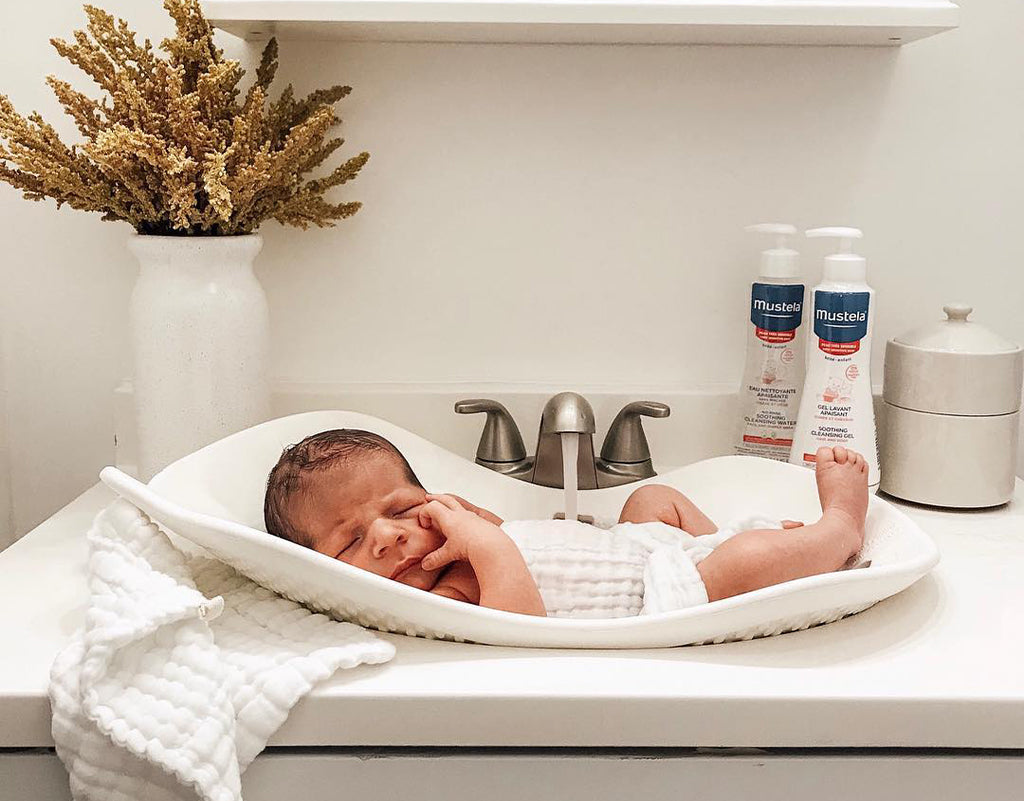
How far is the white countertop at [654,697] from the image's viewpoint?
2.23 feet

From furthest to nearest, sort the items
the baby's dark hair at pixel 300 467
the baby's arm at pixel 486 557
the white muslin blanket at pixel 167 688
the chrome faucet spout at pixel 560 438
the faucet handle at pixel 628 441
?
the faucet handle at pixel 628 441 < the chrome faucet spout at pixel 560 438 < the baby's dark hair at pixel 300 467 < the baby's arm at pixel 486 557 < the white muslin blanket at pixel 167 688

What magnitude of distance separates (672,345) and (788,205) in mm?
211

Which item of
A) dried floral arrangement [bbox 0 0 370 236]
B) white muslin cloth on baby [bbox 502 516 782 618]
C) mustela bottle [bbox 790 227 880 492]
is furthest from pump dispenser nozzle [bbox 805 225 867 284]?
dried floral arrangement [bbox 0 0 370 236]

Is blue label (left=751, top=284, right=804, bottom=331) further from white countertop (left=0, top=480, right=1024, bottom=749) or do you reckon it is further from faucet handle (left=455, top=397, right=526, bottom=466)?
white countertop (left=0, top=480, right=1024, bottom=749)

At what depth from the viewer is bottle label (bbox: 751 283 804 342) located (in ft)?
3.75

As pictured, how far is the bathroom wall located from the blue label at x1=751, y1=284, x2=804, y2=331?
0.33ft

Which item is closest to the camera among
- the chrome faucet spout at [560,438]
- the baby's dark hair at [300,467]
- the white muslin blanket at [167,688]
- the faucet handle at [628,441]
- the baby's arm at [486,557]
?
the white muslin blanket at [167,688]

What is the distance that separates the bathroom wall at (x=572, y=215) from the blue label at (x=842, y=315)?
171mm

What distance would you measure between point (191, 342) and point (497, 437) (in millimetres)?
334

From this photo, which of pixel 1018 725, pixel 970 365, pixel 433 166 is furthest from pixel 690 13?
pixel 1018 725

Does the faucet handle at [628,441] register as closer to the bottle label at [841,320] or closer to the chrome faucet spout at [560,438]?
the chrome faucet spout at [560,438]

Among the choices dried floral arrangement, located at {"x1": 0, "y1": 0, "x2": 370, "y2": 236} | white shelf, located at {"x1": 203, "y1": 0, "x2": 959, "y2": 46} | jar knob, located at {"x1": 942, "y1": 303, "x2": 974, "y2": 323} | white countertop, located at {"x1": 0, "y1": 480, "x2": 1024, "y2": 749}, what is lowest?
white countertop, located at {"x1": 0, "y1": 480, "x2": 1024, "y2": 749}

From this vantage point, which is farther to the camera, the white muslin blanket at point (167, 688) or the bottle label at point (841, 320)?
the bottle label at point (841, 320)

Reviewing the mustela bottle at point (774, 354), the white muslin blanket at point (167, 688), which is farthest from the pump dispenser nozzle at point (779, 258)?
the white muslin blanket at point (167, 688)
